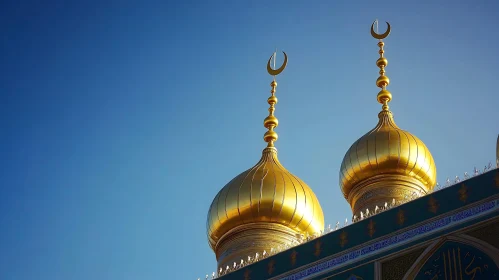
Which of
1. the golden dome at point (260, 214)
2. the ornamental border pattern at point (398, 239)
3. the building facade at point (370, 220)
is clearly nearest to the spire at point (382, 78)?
the building facade at point (370, 220)

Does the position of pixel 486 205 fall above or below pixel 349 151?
below

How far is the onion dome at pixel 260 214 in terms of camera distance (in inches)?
636

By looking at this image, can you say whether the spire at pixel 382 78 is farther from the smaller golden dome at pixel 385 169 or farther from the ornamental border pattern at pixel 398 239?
the ornamental border pattern at pixel 398 239

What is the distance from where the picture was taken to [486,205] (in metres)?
11.1

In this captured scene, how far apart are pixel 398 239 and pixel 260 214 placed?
4.85 m

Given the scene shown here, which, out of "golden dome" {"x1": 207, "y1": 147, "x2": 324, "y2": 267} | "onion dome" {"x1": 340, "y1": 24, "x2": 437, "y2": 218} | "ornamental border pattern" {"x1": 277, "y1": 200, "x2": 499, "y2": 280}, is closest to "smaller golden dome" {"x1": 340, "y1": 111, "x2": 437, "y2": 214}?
"onion dome" {"x1": 340, "y1": 24, "x2": 437, "y2": 218}

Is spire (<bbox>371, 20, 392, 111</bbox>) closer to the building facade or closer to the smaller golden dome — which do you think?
the building facade

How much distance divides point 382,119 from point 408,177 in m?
1.55

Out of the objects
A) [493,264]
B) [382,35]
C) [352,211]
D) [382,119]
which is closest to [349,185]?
[352,211]

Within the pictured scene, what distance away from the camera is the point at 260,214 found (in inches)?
641

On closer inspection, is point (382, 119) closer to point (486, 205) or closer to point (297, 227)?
point (297, 227)

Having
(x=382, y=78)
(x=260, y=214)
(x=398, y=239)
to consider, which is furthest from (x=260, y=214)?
(x=398, y=239)

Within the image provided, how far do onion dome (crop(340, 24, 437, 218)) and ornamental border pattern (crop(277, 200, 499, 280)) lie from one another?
3669 millimetres

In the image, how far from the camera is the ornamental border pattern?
439 inches
